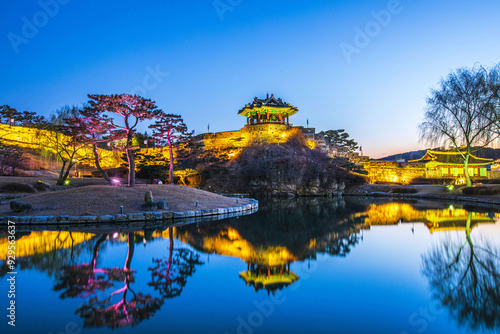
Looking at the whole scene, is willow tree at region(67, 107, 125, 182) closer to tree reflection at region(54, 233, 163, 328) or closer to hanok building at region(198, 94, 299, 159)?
tree reflection at region(54, 233, 163, 328)

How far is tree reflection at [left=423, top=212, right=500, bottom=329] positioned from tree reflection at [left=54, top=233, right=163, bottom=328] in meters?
4.79

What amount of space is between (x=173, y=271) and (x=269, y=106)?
139ft

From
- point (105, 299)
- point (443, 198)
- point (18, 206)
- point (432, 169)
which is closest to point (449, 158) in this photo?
point (432, 169)

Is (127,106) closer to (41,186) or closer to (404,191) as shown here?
(41,186)

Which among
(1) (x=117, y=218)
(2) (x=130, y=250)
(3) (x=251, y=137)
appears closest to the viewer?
(2) (x=130, y=250)

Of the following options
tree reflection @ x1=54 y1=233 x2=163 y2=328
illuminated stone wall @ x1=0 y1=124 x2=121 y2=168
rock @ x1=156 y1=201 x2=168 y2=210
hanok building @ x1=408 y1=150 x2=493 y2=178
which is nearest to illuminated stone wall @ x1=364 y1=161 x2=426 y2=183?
hanok building @ x1=408 y1=150 x2=493 y2=178

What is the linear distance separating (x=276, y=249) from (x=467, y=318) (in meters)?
4.67

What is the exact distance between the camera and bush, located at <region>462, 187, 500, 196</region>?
2438 centimetres

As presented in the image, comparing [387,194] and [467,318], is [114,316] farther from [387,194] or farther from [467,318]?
[387,194]

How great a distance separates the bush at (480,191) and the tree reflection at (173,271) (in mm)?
27439

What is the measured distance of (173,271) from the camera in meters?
6.38

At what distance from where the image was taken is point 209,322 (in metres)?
4.12

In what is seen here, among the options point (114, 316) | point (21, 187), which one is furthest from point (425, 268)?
point (21, 187)

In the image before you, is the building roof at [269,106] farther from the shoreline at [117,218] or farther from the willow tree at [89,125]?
the shoreline at [117,218]
